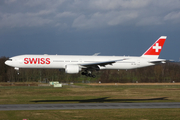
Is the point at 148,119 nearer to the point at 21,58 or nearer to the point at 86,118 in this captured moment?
the point at 86,118

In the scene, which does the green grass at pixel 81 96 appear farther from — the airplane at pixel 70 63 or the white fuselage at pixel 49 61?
the white fuselage at pixel 49 61

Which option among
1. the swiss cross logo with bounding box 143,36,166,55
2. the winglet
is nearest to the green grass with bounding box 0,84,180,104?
the winglet

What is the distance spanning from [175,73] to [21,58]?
93.6 metres

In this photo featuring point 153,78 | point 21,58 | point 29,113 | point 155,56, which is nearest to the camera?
point 29,113

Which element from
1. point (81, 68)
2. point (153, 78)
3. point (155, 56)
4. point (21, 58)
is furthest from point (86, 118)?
point (153, 78)

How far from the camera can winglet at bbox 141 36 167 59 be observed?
58.2 m

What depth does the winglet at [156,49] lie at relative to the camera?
58.2 metres

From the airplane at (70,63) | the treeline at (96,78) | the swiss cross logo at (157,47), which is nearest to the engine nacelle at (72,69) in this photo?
the airplane at (70,63)

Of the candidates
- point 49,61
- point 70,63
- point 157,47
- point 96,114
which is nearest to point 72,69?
point 70,63

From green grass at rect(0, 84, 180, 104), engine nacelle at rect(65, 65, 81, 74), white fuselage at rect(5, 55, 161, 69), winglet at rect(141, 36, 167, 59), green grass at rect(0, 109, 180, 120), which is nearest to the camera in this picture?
green grass at rect(0, 109, 180, 120)

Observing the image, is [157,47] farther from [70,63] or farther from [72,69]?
[72,69]

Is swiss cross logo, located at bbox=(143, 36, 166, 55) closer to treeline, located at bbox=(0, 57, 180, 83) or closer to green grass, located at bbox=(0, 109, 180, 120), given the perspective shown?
green grass, located at bbox=(0, 109, 180, 120)

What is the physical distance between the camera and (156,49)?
59.0 meters

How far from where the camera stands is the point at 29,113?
29.5 metres
